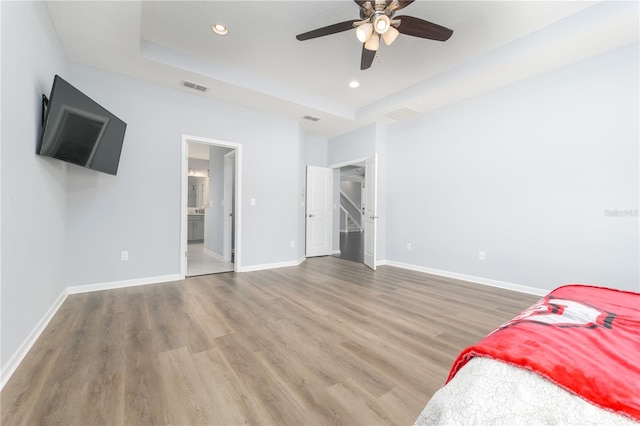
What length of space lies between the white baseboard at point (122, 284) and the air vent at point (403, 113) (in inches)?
169

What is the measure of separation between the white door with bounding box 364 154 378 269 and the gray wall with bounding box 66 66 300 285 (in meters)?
1.79

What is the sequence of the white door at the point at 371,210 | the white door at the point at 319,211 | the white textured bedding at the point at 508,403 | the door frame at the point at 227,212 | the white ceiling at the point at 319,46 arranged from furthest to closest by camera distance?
the white door at the point at 319,211 → the door frame at the point at 227,212 → the white door at the point at 371,210 → the white ceiling at the point at 319,46 → the white textured bedding at the point at 508,403

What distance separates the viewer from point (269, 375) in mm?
1698

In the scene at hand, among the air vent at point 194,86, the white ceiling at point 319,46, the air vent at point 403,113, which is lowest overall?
the air vent at point 403,113

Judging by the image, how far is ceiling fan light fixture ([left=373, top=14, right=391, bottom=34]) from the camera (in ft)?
7.08

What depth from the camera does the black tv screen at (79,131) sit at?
7.34 ft

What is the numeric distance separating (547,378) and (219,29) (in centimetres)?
366

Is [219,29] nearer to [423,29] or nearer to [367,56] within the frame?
[367,56]

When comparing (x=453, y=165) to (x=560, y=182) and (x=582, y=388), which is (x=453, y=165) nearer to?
(x=560, y=182)

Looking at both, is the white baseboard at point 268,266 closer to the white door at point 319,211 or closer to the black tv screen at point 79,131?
the white door at point 319,211

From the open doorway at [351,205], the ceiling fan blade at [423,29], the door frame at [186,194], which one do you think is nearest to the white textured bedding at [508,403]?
the ceiling fan blade at [423,29]

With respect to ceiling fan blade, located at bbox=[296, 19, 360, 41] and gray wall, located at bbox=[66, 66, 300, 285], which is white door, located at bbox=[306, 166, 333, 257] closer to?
gray wall, located at bbox=[66, 66, 300, 285]

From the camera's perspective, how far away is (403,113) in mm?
4664

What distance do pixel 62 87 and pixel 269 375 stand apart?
288 centimetres
